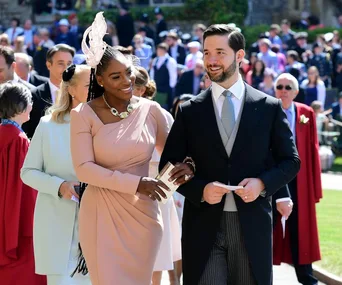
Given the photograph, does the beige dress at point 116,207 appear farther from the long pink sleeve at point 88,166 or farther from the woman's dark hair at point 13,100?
the woman's dark hair at point 13,100

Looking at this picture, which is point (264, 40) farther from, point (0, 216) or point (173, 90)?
point (0, 216)

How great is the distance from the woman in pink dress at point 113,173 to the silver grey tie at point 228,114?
381 millimetres

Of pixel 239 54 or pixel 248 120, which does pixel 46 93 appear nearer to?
pixel 239 54

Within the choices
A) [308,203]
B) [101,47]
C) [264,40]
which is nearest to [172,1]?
[264,40]

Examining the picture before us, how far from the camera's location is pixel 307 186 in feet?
33.1

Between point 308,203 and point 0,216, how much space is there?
3388mm

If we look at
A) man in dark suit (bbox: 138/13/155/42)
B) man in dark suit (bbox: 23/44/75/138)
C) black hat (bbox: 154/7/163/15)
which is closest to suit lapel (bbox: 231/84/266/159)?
man in dark suit (bbox: 23/44/75/138)

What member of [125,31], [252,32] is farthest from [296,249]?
[252,32]

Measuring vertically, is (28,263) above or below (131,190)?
below

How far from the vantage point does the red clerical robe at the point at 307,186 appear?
32.9 ft

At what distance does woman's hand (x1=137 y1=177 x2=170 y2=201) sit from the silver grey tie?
0.57 m

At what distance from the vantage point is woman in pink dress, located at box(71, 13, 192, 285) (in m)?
6.20

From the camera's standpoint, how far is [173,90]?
2505cm

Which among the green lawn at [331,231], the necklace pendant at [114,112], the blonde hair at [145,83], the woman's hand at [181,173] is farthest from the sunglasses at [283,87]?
the woman's hand at [181,173]
